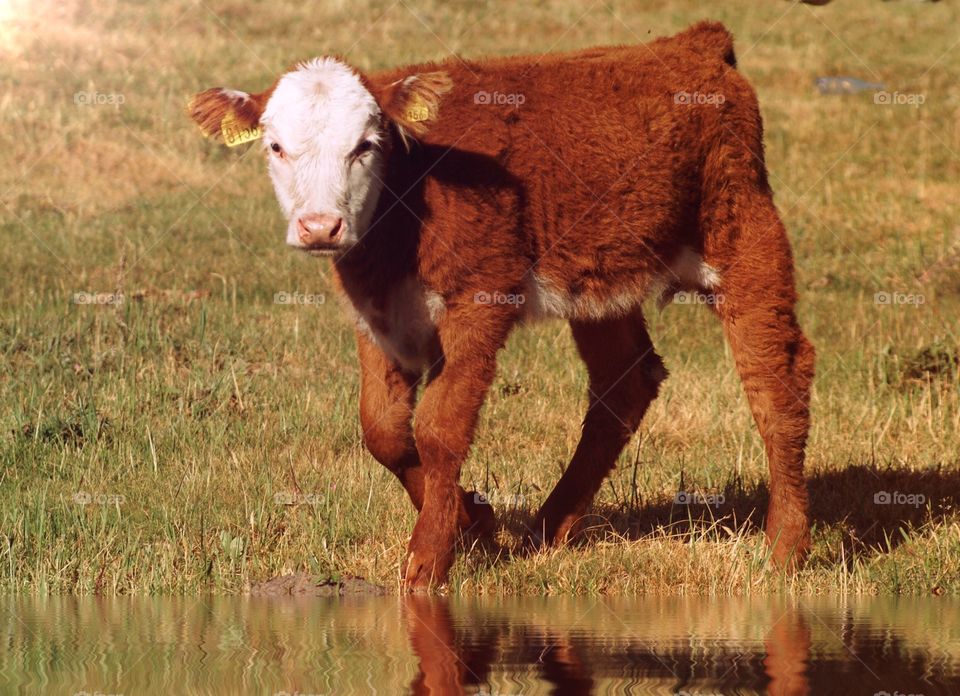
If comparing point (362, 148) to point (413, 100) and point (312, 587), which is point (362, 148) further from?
point (312, 587)

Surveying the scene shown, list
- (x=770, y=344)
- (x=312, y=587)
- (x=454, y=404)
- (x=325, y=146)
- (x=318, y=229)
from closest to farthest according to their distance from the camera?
1. (x=318, y=229)
2. (x=312, y=587)
3. (x=325, y=146)
4. (x=454, y=404)
5. (x=770, y=344)

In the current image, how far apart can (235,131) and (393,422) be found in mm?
1464

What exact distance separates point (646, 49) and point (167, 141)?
11.4 m

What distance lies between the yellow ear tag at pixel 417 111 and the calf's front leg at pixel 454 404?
32.5 inches

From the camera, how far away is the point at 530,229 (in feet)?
23.0

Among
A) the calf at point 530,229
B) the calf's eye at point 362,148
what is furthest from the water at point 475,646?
the calf's eye at point 362,148

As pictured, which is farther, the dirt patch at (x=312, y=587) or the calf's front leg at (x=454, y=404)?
the calf's front leg at (x=454, y=404)

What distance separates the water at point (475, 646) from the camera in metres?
4.36

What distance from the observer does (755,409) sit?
305 inches

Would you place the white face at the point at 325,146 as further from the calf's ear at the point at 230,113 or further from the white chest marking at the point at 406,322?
the white chest marking at the point at 406,322

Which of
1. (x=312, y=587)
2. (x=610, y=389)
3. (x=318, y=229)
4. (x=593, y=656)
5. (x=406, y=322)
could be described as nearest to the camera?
(x=593, y=656)

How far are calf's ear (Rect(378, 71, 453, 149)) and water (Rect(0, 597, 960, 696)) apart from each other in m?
2.02

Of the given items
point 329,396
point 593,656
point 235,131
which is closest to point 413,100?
point 235,131

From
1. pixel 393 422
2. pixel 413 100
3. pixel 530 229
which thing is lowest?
pixel 393 422
